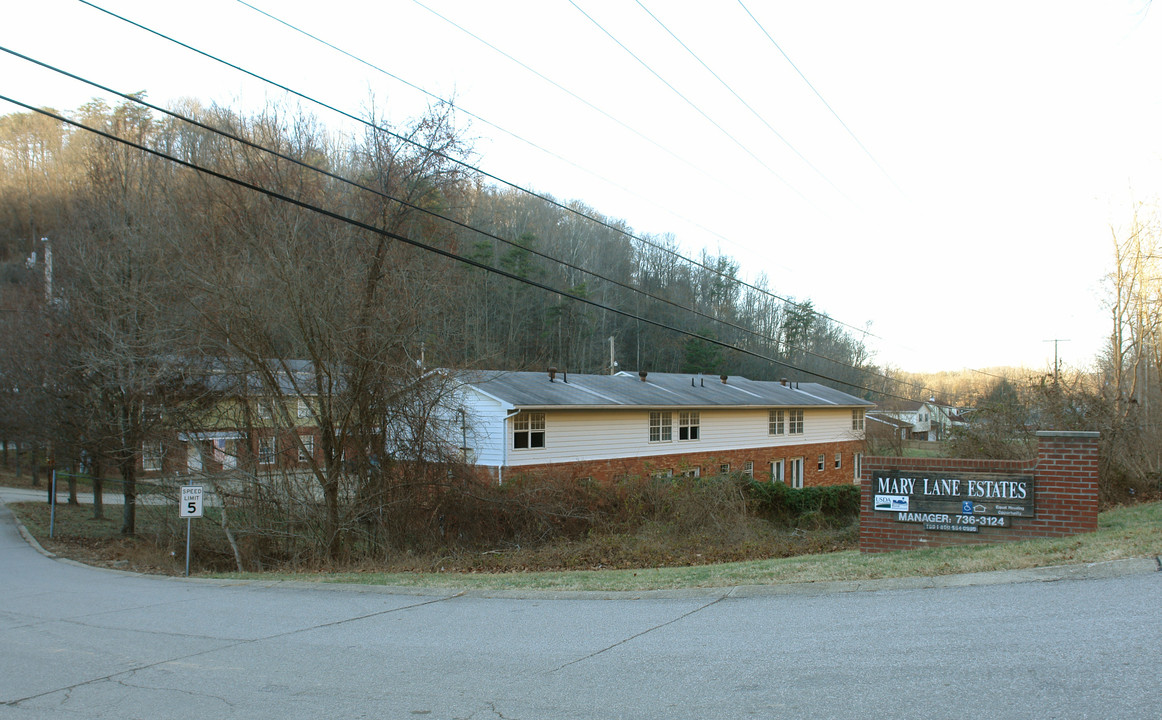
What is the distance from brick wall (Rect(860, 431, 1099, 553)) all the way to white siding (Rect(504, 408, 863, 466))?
16954 millimetres

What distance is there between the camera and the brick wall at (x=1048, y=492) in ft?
33.1

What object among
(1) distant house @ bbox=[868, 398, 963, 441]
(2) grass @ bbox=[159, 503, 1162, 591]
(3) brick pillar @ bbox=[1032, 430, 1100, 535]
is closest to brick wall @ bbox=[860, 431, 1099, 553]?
(3) brick pillar @ bbox=[1032, 430, 1100, 535]

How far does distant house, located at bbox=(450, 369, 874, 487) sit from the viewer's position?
85.7 ft

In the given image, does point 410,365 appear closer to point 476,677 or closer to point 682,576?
point 682,576

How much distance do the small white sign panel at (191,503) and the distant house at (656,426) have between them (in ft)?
19.7

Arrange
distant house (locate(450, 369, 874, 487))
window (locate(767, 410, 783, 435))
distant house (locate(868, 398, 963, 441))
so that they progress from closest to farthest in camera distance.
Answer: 1. distant house (locate(868, 398, 963, 441))
2. distant house (locate(450, 369, 874, 487))
3. window (locate(767, 410, 783, 435))

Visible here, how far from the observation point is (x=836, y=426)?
144 ft

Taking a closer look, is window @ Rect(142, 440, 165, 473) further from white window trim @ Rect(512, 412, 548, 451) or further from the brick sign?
the brick sign

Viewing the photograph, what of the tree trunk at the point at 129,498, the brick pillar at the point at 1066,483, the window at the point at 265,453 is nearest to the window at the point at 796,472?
the window at the point at 265,453

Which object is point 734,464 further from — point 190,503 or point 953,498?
point 190,503

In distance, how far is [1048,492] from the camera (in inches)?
406

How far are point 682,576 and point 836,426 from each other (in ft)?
115

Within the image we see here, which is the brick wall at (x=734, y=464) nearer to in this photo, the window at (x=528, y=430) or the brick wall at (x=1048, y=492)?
the window at (x=528, y=430)

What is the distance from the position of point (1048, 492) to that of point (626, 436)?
68.4 ft
